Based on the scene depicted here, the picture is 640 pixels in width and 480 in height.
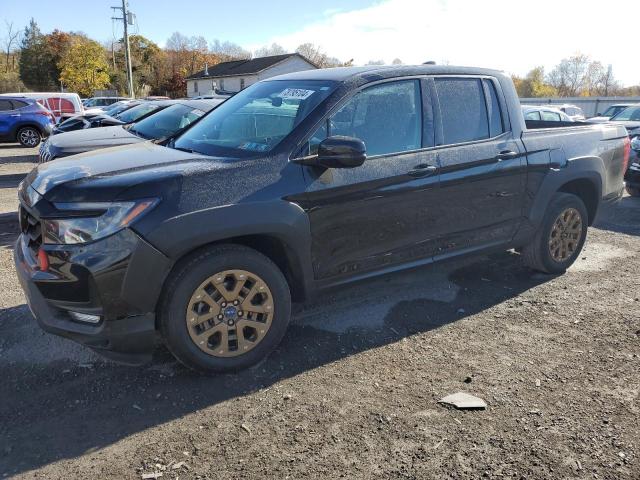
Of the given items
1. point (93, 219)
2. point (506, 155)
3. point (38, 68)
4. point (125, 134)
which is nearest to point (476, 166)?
point (506, 155)

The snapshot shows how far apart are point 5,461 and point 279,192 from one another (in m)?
2.04

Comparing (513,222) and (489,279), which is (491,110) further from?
(489,279)

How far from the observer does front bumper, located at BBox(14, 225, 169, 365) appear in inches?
117

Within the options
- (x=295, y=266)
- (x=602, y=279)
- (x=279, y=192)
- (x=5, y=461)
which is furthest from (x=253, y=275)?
(x=602, y=279)

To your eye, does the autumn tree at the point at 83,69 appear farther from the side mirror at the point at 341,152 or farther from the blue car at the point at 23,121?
the side mirror at the point at 341,152

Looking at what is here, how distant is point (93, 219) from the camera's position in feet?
9.84

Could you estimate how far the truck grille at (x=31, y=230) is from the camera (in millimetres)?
3232

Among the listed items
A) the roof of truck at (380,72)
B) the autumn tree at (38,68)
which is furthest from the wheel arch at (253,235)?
the autumn tree at (38,68)

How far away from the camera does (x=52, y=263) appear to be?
307 centimetres

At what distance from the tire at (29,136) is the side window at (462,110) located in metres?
17.0

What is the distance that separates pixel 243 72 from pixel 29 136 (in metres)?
42.6

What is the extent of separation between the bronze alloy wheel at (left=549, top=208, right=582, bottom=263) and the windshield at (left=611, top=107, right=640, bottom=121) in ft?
36.6

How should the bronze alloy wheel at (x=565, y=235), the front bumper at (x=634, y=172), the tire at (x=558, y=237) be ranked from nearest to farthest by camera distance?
the tire at (x=558, y=237)
the bronze alloy wheel at (x=565, y=235)
the front bumper at (x=634, y=172)

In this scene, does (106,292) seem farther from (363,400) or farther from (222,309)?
(363,400)
